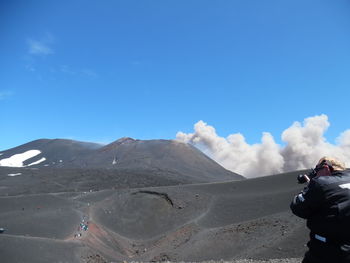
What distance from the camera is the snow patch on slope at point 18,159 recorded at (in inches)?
3883

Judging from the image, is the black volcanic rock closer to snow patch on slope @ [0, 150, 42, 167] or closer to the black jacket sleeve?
snow patch on slope @ [0, 150, 42, 167]

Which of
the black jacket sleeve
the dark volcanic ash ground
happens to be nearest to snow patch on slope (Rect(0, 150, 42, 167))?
the dark volcanic ash ground

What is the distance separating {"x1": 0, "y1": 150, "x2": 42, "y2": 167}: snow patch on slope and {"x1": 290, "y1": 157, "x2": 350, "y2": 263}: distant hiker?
102 m

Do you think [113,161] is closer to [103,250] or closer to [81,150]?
[81,150]

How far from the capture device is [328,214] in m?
3.57

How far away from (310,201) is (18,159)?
4309 inches

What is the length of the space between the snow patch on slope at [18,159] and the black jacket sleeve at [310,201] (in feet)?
336

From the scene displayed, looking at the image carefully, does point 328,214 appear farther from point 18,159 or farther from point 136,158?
point 18,159

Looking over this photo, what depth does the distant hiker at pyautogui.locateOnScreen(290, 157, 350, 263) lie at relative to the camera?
3.48 metres

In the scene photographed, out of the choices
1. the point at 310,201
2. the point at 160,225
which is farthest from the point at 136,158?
the point at 310,201

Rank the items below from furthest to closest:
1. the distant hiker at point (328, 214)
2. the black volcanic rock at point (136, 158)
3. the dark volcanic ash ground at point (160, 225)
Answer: the black volcanic rock at point (136, 158), the dark volcanic ash ground at point (160, 225), the distant hiker at point (328, 214)

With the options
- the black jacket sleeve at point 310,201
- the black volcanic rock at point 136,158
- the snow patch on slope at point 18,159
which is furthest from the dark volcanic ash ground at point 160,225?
the snow patch on slope at point 18,159

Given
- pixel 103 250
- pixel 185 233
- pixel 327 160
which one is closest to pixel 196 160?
pixel 185 233

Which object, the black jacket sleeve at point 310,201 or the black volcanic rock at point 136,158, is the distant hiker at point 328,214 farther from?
the black volcanic rock at point 136,158
